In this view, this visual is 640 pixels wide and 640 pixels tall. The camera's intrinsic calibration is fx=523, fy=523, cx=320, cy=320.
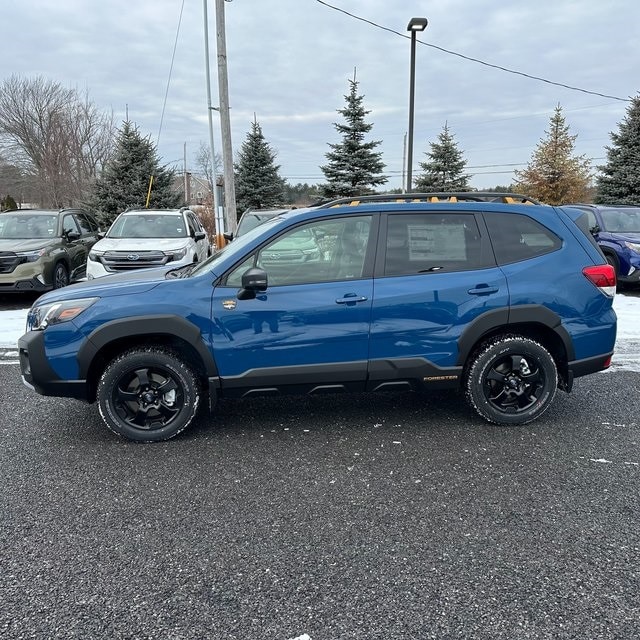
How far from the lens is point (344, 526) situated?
110 inches

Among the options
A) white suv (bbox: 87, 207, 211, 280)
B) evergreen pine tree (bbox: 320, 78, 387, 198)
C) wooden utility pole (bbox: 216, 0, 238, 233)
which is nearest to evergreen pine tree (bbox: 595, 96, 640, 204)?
evergreen pine tree (bbox: 320, 78, 387, 198)

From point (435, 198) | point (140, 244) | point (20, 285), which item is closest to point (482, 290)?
point (435, 198)

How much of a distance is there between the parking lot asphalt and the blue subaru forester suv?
0.39 m

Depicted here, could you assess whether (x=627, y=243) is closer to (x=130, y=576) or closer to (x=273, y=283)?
(x=273, y=283)

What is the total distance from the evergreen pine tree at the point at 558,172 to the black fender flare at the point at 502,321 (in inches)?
1005

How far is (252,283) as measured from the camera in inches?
142

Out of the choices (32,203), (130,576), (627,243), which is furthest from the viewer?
(32,203)

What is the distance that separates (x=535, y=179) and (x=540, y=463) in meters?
27.5

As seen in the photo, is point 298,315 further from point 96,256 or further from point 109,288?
point 96,256

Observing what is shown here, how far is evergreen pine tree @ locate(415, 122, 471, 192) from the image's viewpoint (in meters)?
27.0

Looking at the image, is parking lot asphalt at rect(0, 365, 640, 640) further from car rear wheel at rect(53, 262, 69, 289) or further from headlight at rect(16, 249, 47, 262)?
car rear wheel at rect(53, 262, 69, 289)

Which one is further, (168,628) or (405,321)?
(405,321)

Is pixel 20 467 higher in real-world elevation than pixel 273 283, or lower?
lower

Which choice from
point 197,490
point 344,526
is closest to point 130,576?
point 197,490
